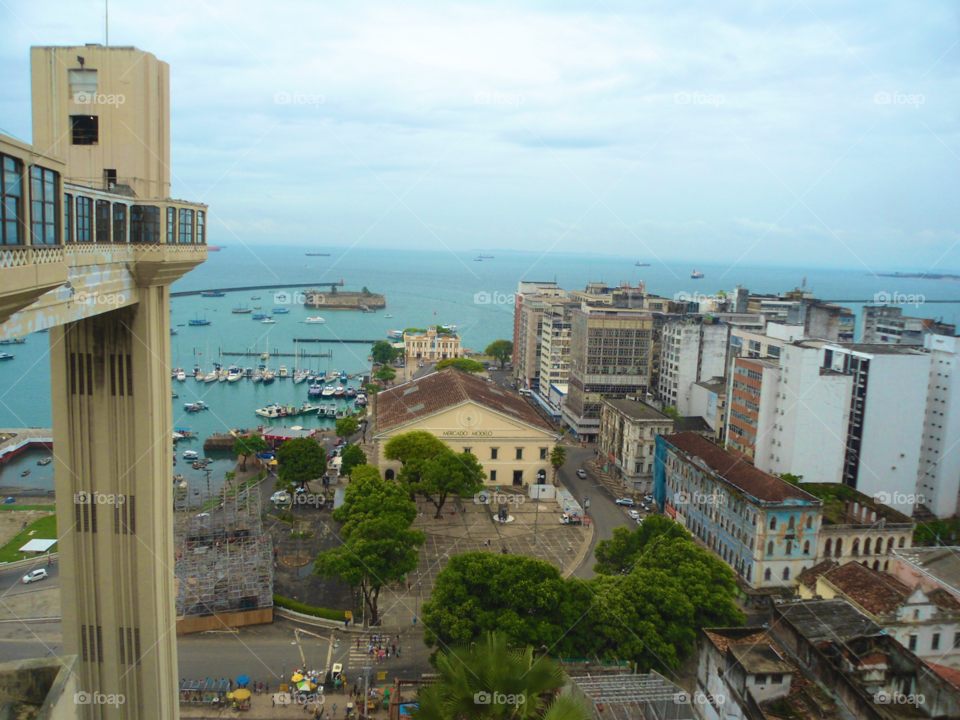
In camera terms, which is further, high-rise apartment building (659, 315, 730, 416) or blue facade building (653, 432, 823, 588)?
high-rise apartment building (659, 315, 730, 416)

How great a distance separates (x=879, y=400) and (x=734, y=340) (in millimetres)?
16379

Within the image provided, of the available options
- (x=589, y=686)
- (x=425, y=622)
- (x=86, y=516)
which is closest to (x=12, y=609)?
(x=425, y=622)

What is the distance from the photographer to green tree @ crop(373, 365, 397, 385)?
225 ft

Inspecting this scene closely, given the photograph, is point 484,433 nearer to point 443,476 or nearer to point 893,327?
point 443,476

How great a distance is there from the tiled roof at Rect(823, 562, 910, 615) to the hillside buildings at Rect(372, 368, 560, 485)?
17.5 meters

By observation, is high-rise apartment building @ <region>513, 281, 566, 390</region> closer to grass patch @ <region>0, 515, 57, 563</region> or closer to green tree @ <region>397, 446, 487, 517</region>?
green tree @ <region>397, 446, 487, 517</region>

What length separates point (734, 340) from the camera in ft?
158

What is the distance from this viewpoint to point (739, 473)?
27.6 metres

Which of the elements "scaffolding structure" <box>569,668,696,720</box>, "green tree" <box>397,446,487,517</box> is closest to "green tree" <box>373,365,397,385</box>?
"green tree" <box>397,446,487,517</box>

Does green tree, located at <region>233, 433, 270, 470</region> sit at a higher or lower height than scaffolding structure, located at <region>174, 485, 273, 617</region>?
lower

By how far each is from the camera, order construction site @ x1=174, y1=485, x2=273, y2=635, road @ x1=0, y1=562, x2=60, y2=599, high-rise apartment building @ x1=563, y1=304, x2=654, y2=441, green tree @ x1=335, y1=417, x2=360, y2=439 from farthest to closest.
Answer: high-rise apartment building @ x1=563, y1=304, x2=654, y2=441 → green tree @ x1=335, y1=417, x2=360, y2=439 → road @ x1=0, y1=562, x2=60, y2=599 → construction site @ x1=174, y1=485, x2=273, y2=635

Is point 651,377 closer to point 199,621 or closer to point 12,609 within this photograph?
point 199,621

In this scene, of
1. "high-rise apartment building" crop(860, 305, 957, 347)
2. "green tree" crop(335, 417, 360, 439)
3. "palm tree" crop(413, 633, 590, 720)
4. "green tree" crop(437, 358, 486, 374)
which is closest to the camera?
"palm tree" crop(413, 633, 590, 720)

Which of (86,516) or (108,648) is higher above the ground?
(86,516)
